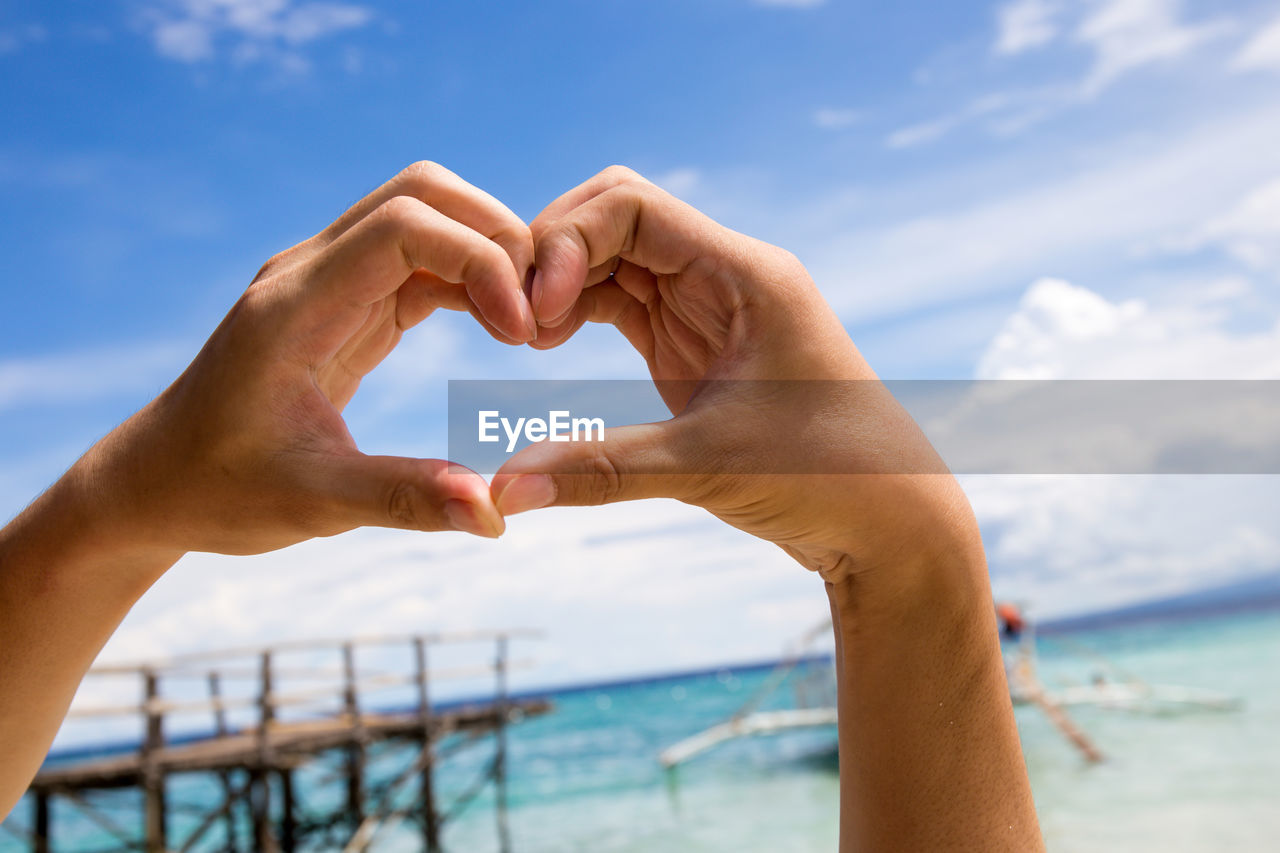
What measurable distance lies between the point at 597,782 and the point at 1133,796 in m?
19.5

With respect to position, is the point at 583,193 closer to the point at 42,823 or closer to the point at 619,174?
the point at 619,174

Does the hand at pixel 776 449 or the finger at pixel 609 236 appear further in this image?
the finger at pixel 609 236

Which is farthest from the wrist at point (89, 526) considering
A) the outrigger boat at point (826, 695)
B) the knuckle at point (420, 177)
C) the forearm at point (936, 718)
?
the outrigger boat at point (826, 695)

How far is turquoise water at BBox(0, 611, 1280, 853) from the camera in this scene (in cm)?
1820

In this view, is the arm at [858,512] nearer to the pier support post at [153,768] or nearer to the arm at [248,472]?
the arm at [248,472]

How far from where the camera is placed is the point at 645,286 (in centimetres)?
175

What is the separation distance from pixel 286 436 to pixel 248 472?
0.07 m

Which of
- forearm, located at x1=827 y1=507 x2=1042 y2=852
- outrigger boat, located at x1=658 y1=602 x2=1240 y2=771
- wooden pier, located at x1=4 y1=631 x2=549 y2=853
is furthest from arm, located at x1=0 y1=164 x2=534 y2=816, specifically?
outrigger boat, located at x1=658 y1=602 x2=1240 y2=771

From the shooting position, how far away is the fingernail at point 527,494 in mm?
1213

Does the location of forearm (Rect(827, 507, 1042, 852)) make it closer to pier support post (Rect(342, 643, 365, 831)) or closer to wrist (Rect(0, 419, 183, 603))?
wrist (Rect(0, 419, 183, 603))

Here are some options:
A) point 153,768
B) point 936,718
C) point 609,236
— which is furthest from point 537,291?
point 153,768

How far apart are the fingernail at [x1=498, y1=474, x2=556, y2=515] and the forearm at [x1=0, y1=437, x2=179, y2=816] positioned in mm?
568

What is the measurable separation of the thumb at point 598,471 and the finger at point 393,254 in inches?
12.4

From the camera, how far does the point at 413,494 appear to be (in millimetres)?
1203
